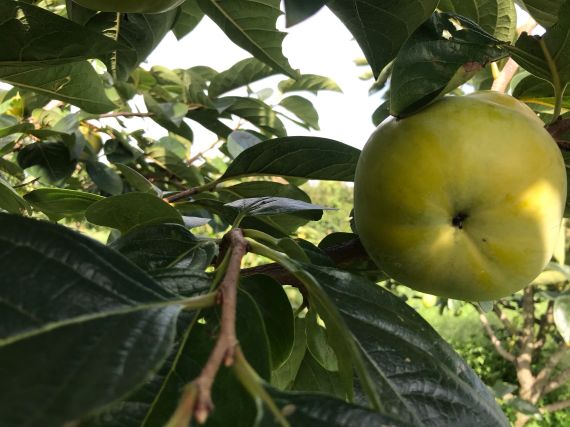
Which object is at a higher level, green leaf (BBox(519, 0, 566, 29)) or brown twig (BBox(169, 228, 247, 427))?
green leaf (BBox(519, 0, 566, 29))

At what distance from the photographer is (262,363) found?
1.85ft

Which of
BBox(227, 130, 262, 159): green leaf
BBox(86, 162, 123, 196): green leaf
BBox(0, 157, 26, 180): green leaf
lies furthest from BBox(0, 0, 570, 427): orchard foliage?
BBox(86, 162, 123, 196): green leaf

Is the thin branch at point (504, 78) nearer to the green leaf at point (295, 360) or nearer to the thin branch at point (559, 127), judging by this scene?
the thin branch at point (559, 127)

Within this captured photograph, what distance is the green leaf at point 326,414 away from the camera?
0.41 meters

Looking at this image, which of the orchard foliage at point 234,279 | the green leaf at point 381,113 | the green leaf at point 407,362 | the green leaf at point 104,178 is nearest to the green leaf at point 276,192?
the orchard foliage at point 234,279

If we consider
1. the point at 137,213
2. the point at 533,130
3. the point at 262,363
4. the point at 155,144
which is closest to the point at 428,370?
the point at 262,363

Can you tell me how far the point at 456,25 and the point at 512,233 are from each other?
27cm

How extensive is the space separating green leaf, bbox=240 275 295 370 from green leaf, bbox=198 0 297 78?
1.56 ft

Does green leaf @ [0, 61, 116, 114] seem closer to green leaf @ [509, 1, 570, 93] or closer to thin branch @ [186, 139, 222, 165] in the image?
green leaf @ [509, 1, 570, 93]

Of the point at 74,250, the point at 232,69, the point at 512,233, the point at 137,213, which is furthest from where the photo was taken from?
the point at 232,69

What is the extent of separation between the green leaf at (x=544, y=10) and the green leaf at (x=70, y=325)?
0.61 metres

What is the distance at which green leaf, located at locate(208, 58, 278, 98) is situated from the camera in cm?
225

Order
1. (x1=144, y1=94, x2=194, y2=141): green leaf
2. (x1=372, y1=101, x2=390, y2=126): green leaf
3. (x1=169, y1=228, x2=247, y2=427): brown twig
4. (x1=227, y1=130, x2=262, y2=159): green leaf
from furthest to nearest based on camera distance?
(x1=144, y1=94, x2=194, y2=141): green leaf → (x1=227, y1=130, x2=262, y2=159): green leaf → (x1=372, y1=101, x2=390, y2=126): green leaf → (x1=169, y1=228, x2=247, y2=427): brown twig

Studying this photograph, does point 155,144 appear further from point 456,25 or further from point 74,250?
point 74,250
